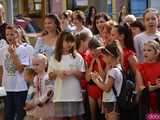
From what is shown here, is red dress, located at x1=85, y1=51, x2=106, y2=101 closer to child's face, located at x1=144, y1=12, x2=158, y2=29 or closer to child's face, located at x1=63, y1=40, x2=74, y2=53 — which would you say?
child's face, located at x1=63, y1=40, x2=74, y2=53

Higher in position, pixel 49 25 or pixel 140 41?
pixel 49 25

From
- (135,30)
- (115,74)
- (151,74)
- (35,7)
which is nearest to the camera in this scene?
(151,74)

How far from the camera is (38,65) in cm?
692

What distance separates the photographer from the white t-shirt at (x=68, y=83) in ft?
22.1

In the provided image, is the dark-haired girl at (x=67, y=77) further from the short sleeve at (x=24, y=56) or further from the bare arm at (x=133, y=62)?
the short sleeve at (x=24, y=56)

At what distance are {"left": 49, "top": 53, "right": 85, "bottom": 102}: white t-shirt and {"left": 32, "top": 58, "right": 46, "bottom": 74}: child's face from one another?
0.52 feet

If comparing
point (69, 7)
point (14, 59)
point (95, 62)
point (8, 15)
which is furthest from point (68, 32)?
point (69, 7)

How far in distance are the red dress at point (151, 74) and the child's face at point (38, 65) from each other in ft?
4.66

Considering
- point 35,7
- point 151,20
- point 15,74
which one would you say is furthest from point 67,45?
point 35,7

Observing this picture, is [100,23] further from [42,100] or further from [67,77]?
[42,100]

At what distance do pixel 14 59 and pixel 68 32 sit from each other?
3.24 feet

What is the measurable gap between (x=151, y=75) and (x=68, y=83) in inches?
47.8

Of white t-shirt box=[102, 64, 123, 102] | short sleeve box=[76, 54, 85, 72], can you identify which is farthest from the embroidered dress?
white t-shirt box=[102, 64, 123, 102]

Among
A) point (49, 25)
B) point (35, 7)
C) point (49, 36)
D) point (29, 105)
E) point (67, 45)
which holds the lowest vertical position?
point (29, 105)
